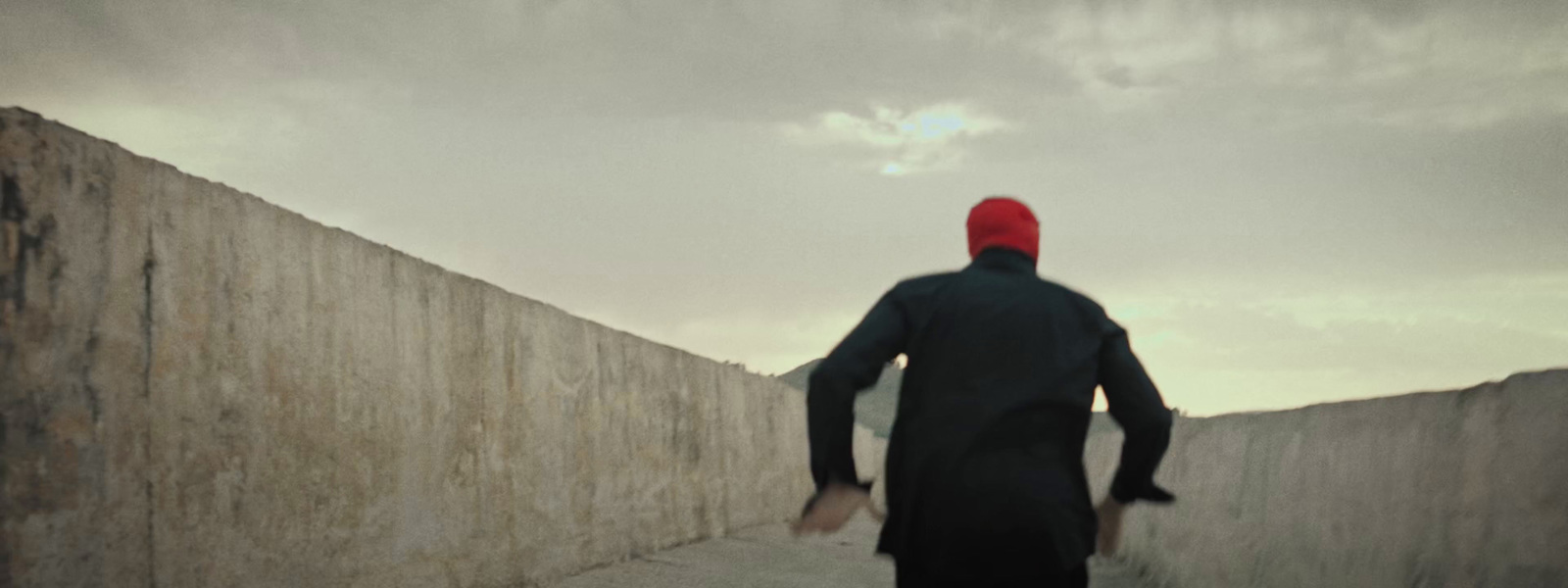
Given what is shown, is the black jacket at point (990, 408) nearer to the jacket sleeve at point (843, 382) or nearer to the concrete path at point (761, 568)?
the jacket sleeve at point (843, 382)

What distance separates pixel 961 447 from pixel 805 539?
12301mm

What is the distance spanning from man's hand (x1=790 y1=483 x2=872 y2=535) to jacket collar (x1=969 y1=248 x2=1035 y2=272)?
563mm

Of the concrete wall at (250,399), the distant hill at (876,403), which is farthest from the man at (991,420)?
the distant hill at (876,403)

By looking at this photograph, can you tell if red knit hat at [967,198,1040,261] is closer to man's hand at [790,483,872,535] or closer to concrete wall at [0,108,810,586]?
man's hand at [790,483,872,535]

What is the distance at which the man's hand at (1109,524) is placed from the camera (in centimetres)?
293

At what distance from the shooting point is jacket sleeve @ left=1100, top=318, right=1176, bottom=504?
2.92 m

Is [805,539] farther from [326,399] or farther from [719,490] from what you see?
[326,399]

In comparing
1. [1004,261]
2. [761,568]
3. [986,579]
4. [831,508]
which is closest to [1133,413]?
[1004,261]

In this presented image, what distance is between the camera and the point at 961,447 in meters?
2.64

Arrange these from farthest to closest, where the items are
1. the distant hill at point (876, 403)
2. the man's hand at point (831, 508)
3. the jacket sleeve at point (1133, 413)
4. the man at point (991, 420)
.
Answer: the distant hill at point (876, 403) < the jacket sleeve at point (1133, 413) < the man's hand at point (831, 508) < the man at point (991, 420)

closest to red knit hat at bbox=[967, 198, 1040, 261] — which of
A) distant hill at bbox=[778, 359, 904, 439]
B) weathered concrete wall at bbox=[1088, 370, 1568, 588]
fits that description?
weathered concrete wall at bbox=[1088, 370, 1568, 588]

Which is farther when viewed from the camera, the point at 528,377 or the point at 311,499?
the point at 528,377

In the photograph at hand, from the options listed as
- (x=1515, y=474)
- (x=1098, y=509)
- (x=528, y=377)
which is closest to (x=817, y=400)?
(x=1098, y=509)

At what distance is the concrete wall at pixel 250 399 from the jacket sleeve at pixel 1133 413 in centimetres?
302
